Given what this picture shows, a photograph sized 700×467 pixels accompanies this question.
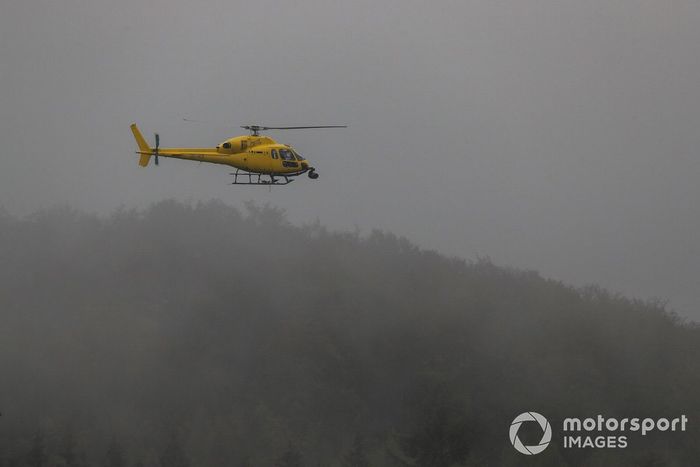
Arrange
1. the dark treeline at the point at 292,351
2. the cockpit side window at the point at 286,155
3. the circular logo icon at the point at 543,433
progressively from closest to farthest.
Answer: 1. the cockpit side window at the point at 286,155
2. the circular logo icon at the point at 543,433
3. the dark treeline at the point at 292,351

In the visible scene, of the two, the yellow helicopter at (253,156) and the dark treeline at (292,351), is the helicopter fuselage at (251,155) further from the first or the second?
the dark treeline at (292,351)

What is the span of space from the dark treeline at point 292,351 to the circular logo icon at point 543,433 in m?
0.92

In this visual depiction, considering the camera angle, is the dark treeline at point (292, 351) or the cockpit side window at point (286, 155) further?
the dark treeline at point (292, 351)

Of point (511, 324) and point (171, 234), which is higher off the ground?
point (171, 234)

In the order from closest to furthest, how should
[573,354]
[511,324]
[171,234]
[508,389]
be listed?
[508,389], [573,354], [511,324], [171,234]

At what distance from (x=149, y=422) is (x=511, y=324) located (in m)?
40.0

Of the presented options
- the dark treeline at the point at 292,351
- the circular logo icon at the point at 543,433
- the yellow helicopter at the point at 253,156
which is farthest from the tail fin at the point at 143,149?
the circular logo icon at the point at 543,433

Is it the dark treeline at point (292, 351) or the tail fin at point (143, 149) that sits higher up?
the tail fin at point (143, 149)

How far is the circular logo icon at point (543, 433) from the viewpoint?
78.2 metres

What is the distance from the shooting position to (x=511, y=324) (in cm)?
10594

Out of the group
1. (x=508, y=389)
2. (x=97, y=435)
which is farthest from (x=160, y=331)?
(x=508, y=389)

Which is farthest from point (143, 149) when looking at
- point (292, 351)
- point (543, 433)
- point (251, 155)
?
point (292, 351)

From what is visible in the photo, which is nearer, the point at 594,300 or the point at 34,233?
the point at 594,300

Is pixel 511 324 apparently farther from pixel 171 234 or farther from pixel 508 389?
pixel 171 234
